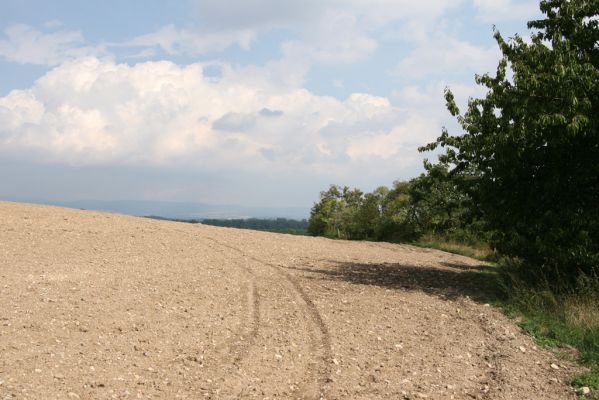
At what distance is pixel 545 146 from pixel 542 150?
106 millimetres

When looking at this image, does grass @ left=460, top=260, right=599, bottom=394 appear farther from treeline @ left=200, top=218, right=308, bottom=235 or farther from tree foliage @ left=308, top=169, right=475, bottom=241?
treeline @ left=200, top=218, right=308, bottom=235

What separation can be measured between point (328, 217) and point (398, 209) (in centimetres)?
556

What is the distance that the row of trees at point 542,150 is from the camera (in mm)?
9930

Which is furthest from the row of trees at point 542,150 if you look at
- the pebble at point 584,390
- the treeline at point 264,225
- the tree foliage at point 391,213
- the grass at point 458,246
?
the treeline at point 264,225

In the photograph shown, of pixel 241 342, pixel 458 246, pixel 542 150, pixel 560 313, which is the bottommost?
pixel 241 342

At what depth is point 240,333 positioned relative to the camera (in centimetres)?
780

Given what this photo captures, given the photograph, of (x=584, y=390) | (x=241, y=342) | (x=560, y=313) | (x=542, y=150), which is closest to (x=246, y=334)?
(x=241, y=342)

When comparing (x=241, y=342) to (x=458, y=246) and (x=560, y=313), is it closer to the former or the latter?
(x=560, y=313)

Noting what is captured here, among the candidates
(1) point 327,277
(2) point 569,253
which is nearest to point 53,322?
(1) point 327,277

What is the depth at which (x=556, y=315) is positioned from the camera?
31.4ft

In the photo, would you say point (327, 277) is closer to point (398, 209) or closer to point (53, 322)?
point (53, 322)

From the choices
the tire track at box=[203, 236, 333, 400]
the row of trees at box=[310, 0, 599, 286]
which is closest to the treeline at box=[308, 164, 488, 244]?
the row of trees at box=[310, 0, 599, 286]

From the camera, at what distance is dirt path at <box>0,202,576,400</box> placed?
590cm

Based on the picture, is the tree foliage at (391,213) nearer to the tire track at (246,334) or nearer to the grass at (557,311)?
the grass at (557,311)
